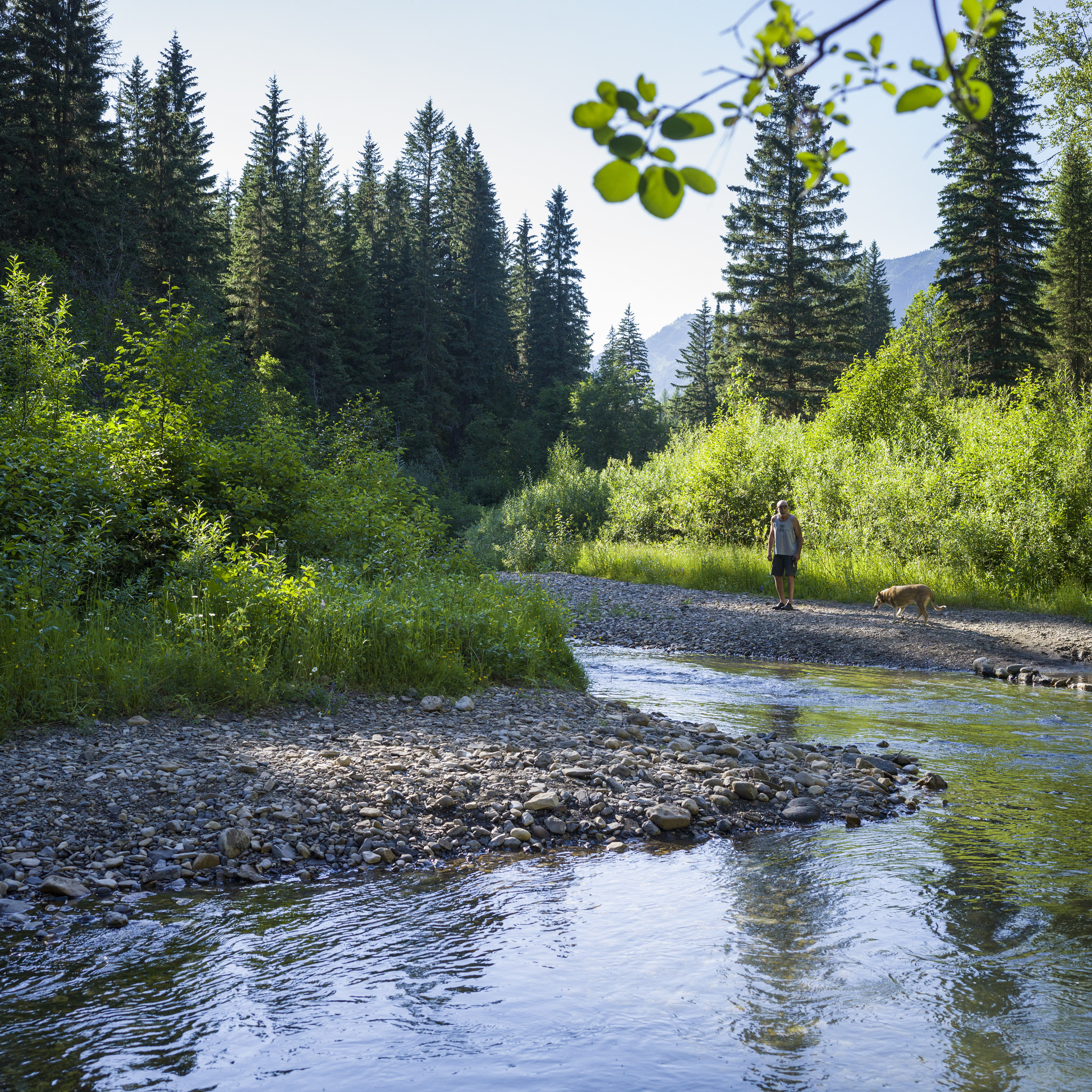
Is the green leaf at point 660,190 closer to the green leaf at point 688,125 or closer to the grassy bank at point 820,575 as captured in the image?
the green leaf at point 688,125

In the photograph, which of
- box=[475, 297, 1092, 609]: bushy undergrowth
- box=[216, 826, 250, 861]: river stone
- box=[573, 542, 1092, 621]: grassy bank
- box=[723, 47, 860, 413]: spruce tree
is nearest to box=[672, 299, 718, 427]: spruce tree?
box=[723, 47, 860, 413]: spruce tree

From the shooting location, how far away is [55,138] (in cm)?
2988

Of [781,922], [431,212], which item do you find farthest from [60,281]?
[431,212]

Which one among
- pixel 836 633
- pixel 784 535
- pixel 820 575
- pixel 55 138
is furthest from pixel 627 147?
pixel 55 138

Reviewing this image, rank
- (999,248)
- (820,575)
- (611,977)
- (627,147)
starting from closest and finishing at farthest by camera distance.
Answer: (627,147)
(611,977)
(820,575)
(999,248)

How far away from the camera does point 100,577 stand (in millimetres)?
8453

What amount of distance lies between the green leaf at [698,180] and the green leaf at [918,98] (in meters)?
0.41

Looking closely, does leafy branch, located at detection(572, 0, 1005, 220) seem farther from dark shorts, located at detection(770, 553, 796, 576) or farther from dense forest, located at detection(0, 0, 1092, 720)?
dark shorts, located at detection(770, 553, 796, 576)

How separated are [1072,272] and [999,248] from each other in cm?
633

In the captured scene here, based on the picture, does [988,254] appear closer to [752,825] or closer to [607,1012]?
[752,825]

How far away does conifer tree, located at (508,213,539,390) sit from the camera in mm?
64688

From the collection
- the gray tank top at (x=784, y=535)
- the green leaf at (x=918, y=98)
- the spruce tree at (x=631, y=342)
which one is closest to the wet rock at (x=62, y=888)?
the green leaf at (x=918, y=98)

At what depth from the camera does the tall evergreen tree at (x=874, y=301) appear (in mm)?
63156

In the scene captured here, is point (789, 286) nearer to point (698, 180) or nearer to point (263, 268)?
point (263, 268)
